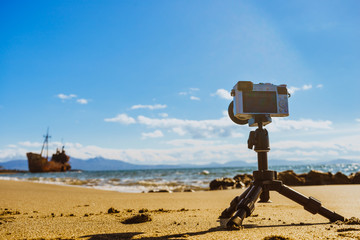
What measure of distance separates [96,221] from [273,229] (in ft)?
6.84

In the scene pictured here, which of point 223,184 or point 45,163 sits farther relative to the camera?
point 45,163

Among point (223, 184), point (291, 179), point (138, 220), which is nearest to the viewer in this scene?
point (138, 220)

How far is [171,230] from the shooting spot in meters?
2.67

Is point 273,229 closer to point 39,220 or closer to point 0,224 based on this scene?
point 39,220

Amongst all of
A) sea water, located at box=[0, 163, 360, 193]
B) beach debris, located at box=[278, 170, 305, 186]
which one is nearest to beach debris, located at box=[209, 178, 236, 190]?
sea water, located at box=[0, 163, 360, 193]

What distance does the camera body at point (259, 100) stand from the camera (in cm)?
289

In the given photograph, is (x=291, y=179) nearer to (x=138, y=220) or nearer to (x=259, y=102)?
(x=259, y=102)

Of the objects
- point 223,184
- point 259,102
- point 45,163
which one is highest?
point 259,102

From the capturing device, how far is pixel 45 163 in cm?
7156

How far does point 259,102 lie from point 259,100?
0.07ft

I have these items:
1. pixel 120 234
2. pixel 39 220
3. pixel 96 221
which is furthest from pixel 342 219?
pixel 39 220

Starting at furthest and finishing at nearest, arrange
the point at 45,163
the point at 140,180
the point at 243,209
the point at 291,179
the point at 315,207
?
the point at 45,163, the point at 140,180, the point at 291,179, the point at 315,207, the point at 243,209

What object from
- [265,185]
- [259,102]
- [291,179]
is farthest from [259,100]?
[291,179]

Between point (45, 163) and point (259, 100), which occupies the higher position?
point (259, 100)
